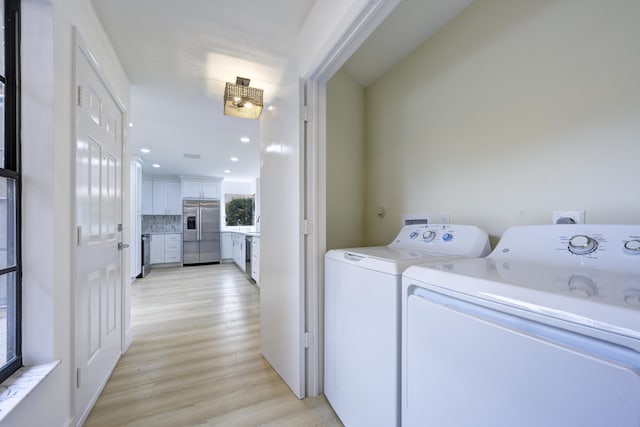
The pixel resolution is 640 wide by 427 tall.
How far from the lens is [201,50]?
6.23 ft

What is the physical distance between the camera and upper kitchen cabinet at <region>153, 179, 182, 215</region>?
6531 mm

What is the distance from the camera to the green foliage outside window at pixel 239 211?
24.6 ft

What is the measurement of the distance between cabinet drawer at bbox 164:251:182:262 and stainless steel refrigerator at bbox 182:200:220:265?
0.33 ft

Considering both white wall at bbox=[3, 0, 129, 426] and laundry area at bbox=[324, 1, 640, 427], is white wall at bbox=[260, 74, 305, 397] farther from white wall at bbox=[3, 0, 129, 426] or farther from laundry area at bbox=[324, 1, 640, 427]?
white wall at bbox=[3, 0, 129, 426]

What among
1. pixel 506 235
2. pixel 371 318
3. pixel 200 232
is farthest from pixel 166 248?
pixel 506 235

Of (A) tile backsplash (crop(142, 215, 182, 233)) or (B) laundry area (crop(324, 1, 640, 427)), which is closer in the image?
(B) laundry area (crop(324, 1, 640, 427))

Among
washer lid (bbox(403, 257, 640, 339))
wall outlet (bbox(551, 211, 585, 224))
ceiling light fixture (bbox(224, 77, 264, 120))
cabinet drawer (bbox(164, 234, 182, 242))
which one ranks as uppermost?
ceiling light fixture (bbox(224, 77, 264, 120))

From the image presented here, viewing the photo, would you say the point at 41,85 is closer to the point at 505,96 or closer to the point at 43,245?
the point at 43,245

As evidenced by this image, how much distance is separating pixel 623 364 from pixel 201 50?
2.48 metres

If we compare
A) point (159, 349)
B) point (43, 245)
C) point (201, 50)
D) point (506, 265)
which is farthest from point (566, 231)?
point (159, 349)

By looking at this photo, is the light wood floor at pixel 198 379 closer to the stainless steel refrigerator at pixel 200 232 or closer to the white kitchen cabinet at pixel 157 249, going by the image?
the white kitchen cabinet at pixel 157 249

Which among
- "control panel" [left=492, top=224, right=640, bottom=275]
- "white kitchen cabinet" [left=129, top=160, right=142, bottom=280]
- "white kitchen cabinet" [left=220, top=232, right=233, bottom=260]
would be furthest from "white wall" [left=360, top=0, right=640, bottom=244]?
"white kitchen cabinet" [left=220, top=232, right=233, bottom=260]

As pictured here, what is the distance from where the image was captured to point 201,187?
6820 mm

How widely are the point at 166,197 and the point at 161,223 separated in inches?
31.1
